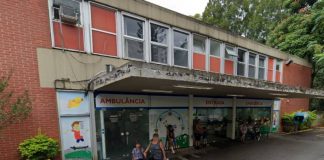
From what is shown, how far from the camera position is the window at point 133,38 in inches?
315

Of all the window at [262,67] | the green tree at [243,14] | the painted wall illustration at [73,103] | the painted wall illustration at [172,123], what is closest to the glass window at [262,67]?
the window at [262,67]

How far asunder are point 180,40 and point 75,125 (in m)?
6.11

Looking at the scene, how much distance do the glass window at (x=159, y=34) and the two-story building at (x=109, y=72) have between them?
0.14ft

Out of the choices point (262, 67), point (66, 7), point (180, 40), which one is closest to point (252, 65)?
point (262, 67)

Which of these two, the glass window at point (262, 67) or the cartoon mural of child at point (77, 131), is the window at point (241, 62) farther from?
the cartoon mural of child at point (77, 131)

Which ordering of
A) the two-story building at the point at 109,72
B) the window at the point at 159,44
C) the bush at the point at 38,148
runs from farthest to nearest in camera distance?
1. the window at the point at 159,44
2. the two-story building at the point at 109,72
3. the bush at the point at 38,148

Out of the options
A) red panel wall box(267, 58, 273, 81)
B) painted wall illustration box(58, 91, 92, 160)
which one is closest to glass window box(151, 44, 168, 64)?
painted wall illustration box(58, 91, 92, 160)

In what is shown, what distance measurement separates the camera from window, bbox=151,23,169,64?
884cm

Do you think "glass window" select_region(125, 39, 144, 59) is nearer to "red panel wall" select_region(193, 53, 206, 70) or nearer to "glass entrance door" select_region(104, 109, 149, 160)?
"glass entrance door" select_region(104, 109, 149, 160)

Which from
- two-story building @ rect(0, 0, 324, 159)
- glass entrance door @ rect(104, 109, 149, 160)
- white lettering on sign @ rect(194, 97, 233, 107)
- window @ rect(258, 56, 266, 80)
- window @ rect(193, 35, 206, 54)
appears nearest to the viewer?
two-story building @ rect(0, 0, 324, 159)

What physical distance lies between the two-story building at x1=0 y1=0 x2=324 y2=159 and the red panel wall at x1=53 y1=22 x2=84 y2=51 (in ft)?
0.10

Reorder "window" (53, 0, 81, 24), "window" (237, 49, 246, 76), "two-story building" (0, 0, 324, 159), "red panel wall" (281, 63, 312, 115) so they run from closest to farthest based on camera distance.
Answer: "two-story building" (0, 0, 324, 159) < "window" (53, 0, 81, 24) < "window" (237, 49, 246, 76) < "red panel wall" (281, 63, 312, 115)

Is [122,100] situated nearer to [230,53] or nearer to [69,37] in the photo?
[69,37]

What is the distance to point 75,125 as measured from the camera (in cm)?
670
